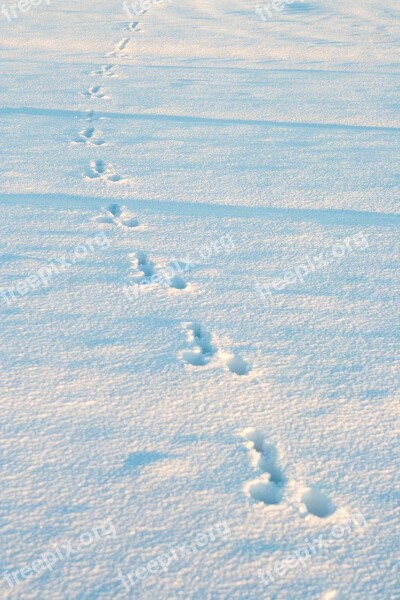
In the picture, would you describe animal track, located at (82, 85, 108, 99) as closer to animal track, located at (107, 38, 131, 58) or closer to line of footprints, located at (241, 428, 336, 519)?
animal track, located at (107, 38, 131, 58)

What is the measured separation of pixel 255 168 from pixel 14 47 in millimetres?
3820

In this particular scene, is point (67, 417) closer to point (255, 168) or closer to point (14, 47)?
point (255, 168)

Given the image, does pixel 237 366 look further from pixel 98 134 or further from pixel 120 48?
pixel 120 48

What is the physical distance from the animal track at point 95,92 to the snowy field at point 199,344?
37 mm

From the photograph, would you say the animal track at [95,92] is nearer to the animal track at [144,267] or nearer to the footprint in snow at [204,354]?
the animal track at [144,267]

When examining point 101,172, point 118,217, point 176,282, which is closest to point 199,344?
point 176,282

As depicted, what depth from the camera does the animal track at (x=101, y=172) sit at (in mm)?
3722

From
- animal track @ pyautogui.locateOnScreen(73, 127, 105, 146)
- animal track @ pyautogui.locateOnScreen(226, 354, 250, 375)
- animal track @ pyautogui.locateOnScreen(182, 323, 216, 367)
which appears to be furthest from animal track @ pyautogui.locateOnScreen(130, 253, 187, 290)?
animal track @ pyautogui.locateOnScreen(73, 127, 105, 146)

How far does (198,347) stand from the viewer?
235 centimetres

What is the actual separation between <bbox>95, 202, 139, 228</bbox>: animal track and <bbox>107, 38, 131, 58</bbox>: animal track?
341 cm

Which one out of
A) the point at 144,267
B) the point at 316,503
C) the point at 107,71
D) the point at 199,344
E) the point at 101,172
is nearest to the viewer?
the point at 316,503

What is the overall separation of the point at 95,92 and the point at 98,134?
0.99 meters

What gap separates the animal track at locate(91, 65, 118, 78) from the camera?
562 centimetres

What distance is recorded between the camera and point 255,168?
12.7 feet
